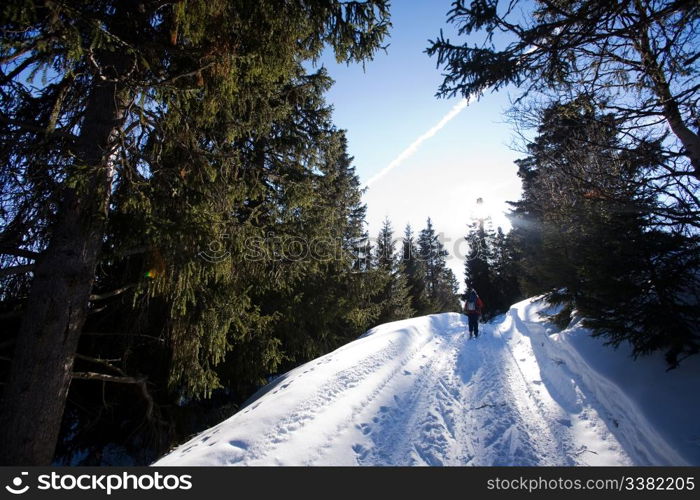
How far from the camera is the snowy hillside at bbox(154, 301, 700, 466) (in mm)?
3537

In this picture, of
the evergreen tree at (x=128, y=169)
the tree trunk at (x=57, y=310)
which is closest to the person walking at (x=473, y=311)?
the evergreen tree at (x=128, y=169)

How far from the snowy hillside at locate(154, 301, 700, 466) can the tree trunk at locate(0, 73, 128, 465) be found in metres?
1.51

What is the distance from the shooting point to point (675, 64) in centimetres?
459

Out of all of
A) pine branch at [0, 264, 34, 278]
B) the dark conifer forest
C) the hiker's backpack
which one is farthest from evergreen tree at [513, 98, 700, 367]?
pine branch at [0, 264, 34, 278]

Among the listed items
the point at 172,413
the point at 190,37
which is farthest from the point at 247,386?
the point at 190,37

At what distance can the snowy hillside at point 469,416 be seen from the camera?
3.54 metres

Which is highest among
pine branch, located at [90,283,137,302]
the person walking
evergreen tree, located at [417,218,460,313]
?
evergreen tree, located at [417,218,460,313]

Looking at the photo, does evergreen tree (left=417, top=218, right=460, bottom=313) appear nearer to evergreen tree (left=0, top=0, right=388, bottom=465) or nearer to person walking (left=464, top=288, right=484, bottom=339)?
person walking (left=464, top=288, right=484, bottom=339)

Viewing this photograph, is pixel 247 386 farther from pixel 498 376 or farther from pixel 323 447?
pixel 498 376

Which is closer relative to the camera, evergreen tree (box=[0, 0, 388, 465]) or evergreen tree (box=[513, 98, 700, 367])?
evergreen tree (box=[0, 0, 388, 465])

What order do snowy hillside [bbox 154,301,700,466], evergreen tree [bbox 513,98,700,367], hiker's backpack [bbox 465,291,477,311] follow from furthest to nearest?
hiker's backpack [bbox 465,291,477,311] → evergreen tree [bbox 513,98,700,367] → snowy hillside [bbox 154,301,700,466]

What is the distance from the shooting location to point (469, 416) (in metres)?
4.89

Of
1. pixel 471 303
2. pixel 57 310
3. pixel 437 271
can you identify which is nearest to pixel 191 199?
pixel 57 310
